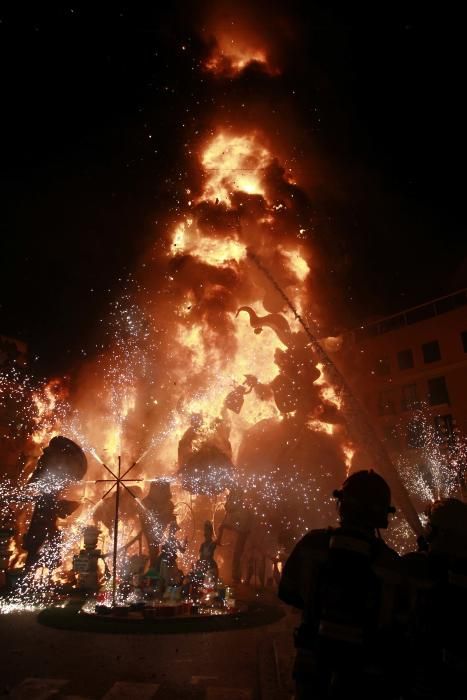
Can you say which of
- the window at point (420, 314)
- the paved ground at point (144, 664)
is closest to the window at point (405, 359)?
the window at point (420, 314)

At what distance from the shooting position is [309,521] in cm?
2008

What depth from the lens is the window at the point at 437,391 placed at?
115ft

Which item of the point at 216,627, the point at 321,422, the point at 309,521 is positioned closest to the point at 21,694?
the point at 216,627

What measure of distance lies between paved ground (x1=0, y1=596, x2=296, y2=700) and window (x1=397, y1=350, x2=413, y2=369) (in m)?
29.6

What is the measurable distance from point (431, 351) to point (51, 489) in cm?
2796

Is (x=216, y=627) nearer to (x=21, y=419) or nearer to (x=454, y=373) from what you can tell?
(x=21, y=419)

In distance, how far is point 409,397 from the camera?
3719 cm

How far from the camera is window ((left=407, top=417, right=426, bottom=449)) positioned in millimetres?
34781

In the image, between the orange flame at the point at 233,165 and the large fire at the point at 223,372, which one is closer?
the large fire at the point at 223,372

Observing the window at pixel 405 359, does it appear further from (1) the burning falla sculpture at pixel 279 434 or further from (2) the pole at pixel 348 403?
(1) the burning falla sculpture at pixel 279 434

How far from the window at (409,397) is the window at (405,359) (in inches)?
59.0

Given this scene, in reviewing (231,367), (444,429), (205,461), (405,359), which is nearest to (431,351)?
(405,359)

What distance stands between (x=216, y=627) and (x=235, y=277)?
54.9 feet

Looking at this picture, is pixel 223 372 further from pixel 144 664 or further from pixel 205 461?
pixel 144 664
